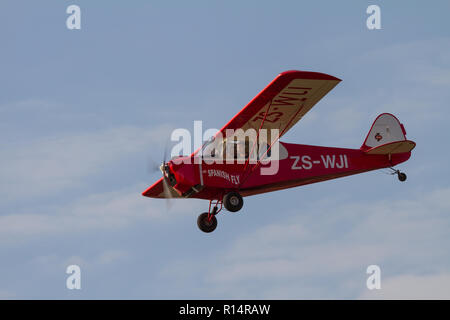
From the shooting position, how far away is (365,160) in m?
22.6

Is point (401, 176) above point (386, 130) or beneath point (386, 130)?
beneath

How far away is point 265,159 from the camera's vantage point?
69.1ft

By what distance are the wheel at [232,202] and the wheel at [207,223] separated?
1073mm

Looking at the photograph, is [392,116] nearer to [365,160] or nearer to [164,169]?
[365,160]

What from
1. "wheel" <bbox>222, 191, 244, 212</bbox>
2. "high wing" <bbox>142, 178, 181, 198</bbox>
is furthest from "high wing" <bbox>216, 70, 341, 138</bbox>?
"high wing" <bbox>142, 178, 181, 198</bbox>

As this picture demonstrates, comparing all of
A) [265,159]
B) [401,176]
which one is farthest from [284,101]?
[401,176]

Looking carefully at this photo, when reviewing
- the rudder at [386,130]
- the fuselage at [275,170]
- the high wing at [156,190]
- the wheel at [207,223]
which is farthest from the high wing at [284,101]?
the rudder at [386,130]

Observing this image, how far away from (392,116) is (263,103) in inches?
215

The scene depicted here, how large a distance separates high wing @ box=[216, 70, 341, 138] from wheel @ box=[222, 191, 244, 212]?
167 centimetres

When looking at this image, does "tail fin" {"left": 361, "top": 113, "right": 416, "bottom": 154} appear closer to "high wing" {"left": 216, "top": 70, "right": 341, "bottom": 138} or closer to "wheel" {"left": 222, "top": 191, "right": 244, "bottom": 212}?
"high wing" {"left": 216, "top": 70, "right": 341, "bottom": 138}

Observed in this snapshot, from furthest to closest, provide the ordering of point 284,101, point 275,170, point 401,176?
point 401,176 < point 275,170 < point 284,101

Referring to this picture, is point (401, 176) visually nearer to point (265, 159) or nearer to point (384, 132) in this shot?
point (384, 132)

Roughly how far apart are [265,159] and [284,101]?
1.86 meters
